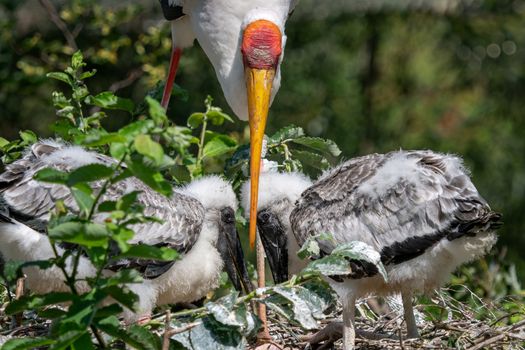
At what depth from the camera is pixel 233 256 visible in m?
5.11

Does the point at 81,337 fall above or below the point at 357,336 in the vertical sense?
above

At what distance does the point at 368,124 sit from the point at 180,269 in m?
4.81

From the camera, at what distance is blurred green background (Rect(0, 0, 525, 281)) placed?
27.9 feet

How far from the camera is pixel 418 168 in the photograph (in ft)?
14.8

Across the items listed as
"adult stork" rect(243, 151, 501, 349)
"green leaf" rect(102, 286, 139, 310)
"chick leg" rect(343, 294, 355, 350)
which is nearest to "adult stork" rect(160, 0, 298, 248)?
"adult stork" rect(243, 151, 501, 349)

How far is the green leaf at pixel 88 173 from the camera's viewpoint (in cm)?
315

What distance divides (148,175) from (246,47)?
2.32 metres

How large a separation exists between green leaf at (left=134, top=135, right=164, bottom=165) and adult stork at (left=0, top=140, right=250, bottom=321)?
52.2 inches

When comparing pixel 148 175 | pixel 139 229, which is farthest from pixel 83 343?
pixel 139 229

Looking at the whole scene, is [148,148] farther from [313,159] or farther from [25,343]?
[313,159]

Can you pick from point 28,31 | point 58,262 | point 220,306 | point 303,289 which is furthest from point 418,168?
point 28,31

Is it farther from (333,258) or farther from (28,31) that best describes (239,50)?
(28,31)

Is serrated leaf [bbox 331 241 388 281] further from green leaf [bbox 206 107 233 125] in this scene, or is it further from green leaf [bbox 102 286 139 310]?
green leaf [bbox 206 107 233 125]

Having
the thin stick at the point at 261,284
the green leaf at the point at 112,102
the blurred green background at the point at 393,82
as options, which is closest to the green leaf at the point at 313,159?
the thin stick at the point at 261,284
